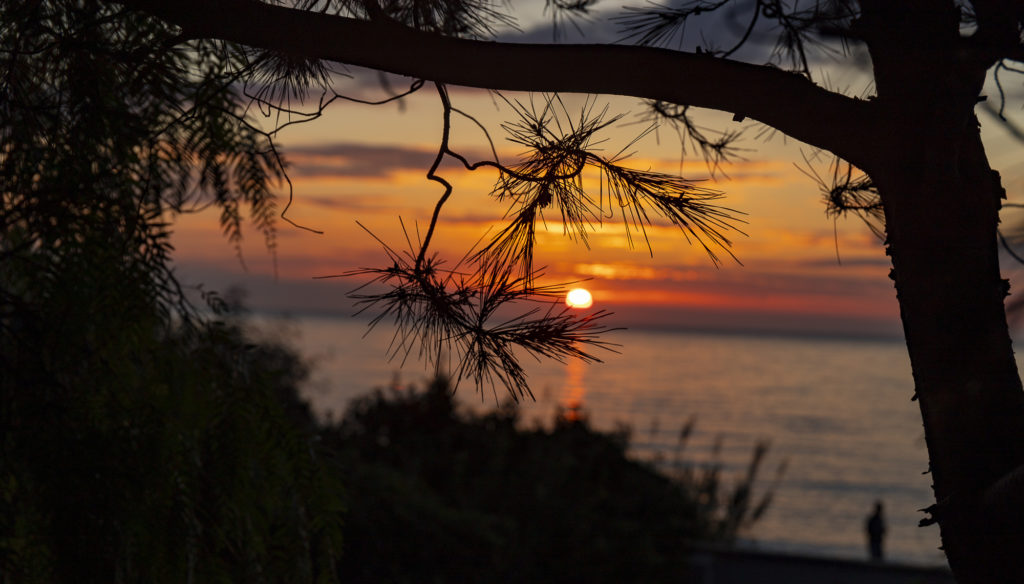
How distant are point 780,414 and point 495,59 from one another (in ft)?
157

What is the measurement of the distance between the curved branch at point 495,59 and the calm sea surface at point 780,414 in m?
6.56

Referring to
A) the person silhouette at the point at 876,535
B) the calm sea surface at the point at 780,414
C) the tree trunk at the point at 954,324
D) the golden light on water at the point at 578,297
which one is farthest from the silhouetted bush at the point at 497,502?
the tree trunk at the point at 954,324

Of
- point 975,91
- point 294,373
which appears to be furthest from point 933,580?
point 294,373

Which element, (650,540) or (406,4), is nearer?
(406,4)

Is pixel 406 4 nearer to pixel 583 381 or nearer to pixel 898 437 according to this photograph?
pixel 898 437

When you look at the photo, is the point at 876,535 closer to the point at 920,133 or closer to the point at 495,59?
the point at 920,133

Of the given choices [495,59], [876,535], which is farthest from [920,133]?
[876,535]

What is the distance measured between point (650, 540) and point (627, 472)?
1.03 m

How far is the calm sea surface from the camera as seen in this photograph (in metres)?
25.9

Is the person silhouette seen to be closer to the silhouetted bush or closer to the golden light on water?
the silhouetted bush

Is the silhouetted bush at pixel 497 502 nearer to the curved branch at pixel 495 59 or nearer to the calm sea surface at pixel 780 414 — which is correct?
the calm sea surface at pixel 780 414

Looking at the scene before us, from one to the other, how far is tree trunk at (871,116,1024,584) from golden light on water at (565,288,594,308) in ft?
1.87

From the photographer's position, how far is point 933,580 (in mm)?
5426

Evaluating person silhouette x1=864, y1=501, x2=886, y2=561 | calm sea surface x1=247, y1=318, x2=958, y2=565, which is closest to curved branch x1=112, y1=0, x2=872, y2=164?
calm sea surface x1=247, y1=318, x2=958, y2=565
